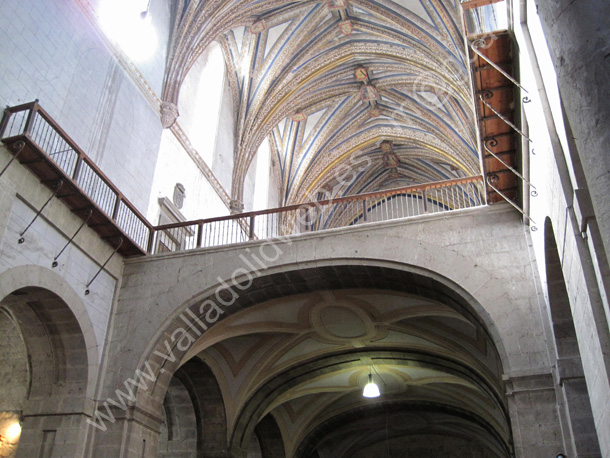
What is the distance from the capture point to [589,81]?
2844mm

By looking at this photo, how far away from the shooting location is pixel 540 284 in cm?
799

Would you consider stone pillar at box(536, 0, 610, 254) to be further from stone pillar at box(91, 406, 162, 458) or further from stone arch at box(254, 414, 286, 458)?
stone arch at box(254, 414, 286, 458)

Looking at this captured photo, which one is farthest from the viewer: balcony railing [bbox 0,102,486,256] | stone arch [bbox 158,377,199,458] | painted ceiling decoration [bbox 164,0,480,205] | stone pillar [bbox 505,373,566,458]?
painted ceiling decoration [bbox 164,0,480,205]

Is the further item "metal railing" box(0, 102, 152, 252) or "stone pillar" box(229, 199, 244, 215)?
"stone pillar" box(229, 199, 244, 215)

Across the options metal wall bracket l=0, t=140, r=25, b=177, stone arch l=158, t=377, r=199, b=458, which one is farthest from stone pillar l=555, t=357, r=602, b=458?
stone arch l=158, t=377, r=199, b=458

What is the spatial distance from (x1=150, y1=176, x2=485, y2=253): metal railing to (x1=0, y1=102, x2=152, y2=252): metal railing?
50 cm

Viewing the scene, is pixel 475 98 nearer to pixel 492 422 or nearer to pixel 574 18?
pixel 574 18

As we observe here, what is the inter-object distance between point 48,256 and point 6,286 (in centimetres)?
94

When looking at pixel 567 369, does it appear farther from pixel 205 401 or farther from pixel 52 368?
pixel 205 401

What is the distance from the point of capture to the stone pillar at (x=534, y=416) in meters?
7.06

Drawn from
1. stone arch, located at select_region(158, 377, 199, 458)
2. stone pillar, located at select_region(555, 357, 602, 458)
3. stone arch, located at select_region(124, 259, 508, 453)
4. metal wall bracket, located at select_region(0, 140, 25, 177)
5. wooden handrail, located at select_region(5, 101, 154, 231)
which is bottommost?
stone pillar, located at select_region(555, 357, 602, 458)

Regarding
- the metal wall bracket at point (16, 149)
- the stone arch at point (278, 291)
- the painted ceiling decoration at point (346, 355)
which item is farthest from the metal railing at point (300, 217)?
the metal wall bracket at point (16, 149)

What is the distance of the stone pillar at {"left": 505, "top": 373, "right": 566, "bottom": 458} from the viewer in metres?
7.06

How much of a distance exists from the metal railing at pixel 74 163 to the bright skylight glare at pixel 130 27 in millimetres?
2880
